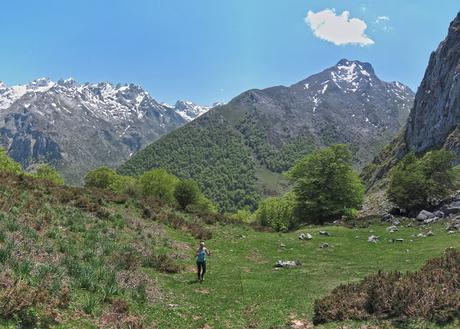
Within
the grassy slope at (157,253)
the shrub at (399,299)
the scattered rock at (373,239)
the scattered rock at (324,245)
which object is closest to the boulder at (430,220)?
the grassy slope at (157,253)

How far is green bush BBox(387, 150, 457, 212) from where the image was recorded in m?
55.4

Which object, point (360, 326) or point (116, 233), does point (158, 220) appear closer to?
point (116, 233)

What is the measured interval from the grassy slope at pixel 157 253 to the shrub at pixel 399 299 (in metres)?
1.85

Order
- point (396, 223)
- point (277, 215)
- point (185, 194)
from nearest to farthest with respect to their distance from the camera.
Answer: point (396, 223) → point (185, 194) → point (277, 215)

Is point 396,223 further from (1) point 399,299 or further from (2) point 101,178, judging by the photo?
(2) point 101,178

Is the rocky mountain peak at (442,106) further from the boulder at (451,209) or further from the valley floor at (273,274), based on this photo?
the valley floor at (273,274)

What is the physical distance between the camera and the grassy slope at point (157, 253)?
17242 millimetres

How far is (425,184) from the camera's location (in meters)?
55.0

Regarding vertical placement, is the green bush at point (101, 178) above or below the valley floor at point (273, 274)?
above

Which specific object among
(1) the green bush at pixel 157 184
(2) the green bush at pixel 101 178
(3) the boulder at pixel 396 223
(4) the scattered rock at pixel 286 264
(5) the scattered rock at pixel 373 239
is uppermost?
(2) the green bush at pixel 101 178

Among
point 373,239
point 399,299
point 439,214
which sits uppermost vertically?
point 439,214

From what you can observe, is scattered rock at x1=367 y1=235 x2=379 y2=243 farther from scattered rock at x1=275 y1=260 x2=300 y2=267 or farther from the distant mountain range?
the distant mountain range

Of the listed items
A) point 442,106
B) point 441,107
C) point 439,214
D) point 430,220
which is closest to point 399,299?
point 430,220

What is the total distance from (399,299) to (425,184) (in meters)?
44.0
